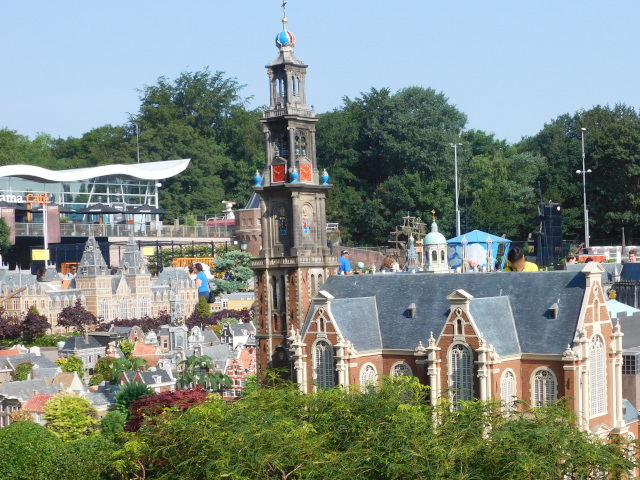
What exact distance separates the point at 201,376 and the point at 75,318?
28.8 meters

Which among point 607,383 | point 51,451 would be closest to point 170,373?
point 51,451

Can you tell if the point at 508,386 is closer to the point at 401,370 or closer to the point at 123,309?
the point at 401,370

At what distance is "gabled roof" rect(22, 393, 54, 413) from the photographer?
61.8 metres

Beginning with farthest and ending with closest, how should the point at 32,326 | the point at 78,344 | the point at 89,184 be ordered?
the point at 89,184, the point at 32,326, the point at 78,344

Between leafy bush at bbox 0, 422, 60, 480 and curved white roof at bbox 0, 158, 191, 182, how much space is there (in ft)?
228

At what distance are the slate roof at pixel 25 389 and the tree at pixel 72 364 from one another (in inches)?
327

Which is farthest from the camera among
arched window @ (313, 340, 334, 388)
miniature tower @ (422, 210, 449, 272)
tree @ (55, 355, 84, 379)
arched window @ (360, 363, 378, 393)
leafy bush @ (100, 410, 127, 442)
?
tree @ (55, 355, 84, 379)

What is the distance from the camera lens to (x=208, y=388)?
2682 inches

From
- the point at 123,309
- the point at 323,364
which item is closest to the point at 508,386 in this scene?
the point at 323,364

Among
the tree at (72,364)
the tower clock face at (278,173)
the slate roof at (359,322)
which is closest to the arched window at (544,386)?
the slate roof at (359,322)

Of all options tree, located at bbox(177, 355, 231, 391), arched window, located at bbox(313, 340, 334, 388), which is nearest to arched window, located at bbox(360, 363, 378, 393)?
arched window, located at bbox(313, 340, 334, 388)

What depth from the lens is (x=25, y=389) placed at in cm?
6594

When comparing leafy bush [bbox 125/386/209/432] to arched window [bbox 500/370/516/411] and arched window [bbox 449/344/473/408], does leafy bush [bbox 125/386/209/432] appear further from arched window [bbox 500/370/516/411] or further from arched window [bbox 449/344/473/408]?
arched window [bbox 500/370/516/411]

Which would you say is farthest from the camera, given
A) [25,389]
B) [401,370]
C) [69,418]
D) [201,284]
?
[201,284]
